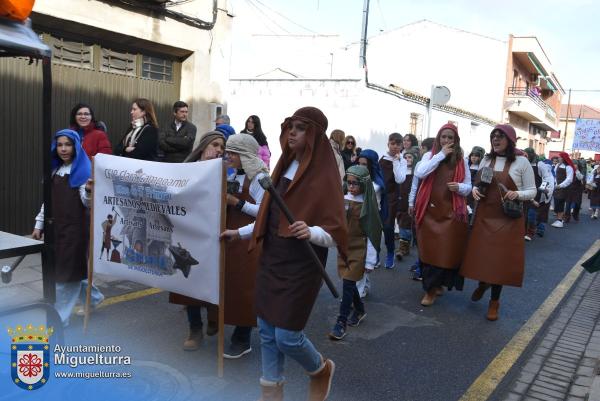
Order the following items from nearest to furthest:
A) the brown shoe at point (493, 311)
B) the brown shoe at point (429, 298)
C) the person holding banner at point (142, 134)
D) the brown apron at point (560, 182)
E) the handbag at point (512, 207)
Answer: the handbag at point (512, 207)
the brown shoe at point (493, 311)
the brown shoe at point (429, 298)
the person holding banner at point (142, 134)
the brown apron at point (560, 182)

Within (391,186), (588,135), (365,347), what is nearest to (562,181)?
(391,186)

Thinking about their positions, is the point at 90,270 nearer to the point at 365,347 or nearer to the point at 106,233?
the point at 106,233

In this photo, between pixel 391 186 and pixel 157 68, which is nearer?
pixel 391 186

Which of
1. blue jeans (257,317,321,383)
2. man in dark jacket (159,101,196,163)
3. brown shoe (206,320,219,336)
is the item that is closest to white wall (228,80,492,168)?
man in dark jacket (159,101,196,163)

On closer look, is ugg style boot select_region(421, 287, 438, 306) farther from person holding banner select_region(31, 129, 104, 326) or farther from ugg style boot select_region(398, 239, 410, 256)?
person holding banner select_region(31, 129, 104, 326)

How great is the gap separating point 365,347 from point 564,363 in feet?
5.56

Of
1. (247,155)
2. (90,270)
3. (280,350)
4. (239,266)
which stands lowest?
(280,350)

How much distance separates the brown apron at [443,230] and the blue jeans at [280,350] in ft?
8.82

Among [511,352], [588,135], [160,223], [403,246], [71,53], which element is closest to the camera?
[160,223]

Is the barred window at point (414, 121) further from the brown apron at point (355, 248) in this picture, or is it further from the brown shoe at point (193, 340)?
the brown shoe at point (193, 340)

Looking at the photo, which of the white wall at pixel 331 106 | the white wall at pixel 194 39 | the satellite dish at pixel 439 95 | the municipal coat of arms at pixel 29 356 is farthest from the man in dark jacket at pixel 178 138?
the white wall at pixel 331 106

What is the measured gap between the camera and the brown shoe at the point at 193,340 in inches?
165

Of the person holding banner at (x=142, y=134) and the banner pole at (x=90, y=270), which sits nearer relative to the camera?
the banner pole at (x=90, y=270)

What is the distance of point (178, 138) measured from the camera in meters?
7.64
